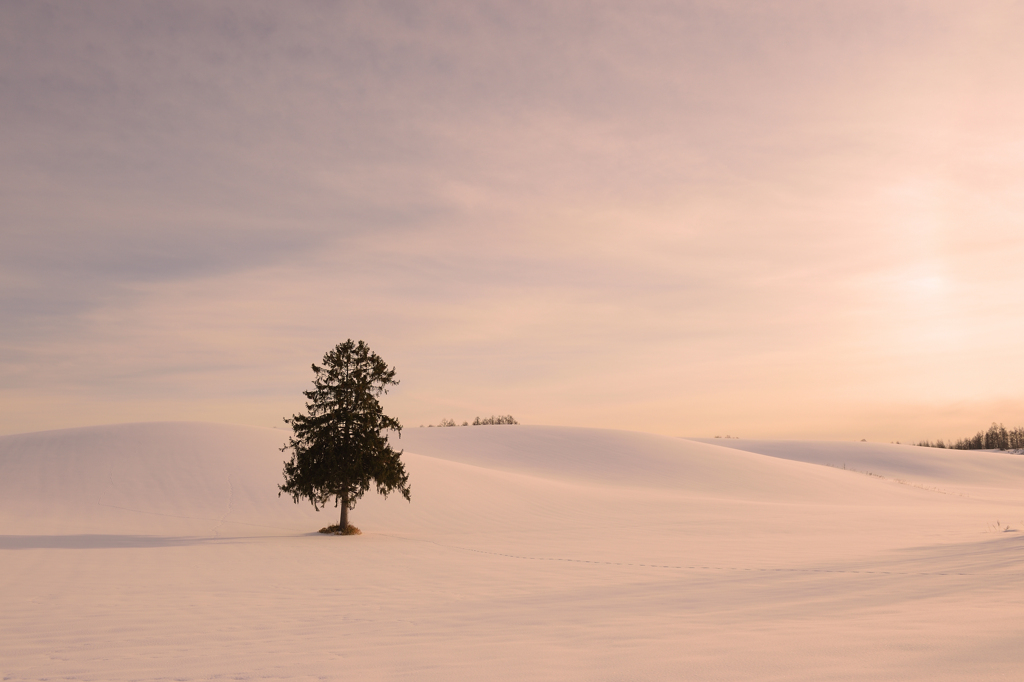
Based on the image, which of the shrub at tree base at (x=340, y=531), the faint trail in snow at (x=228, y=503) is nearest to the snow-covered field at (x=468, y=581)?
the faint trail in snow at (x=228, y=503)

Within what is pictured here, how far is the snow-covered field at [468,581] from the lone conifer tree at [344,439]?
182cm

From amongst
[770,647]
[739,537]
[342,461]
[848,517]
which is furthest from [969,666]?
[848,517]

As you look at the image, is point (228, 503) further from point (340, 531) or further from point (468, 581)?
point (468, 581)

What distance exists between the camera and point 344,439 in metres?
23.2

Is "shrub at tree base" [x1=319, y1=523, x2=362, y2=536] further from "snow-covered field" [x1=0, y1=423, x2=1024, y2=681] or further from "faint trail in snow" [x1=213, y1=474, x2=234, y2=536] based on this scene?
"faint trail in snow" [x1=213, y1=474, x2=234, y2=536]

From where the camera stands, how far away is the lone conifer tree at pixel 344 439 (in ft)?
75.1

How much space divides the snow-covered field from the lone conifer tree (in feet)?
5.96

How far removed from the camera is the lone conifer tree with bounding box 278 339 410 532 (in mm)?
22891

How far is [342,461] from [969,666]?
64.6 ft

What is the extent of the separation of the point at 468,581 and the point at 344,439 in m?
11.4

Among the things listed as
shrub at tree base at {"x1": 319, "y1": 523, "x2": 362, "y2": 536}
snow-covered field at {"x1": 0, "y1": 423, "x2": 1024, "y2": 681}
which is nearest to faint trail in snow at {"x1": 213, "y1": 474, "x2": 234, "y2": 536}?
snow-covered field at {"x1": 0, "y1": 423, "x2": 1024, "y2": 681}

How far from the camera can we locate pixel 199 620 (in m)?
9.39

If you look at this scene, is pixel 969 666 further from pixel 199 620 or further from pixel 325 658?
pixel 199 620

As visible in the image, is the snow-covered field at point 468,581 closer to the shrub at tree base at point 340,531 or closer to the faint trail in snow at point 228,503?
the faint trail in snow at point 228,503
